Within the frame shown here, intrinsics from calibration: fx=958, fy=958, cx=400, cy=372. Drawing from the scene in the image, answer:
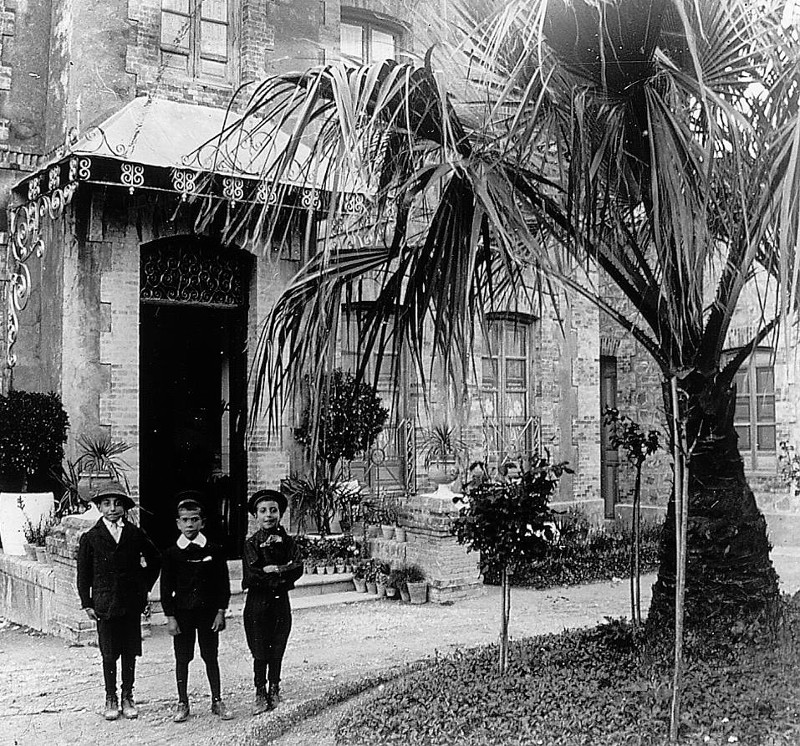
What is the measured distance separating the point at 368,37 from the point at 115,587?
970 cm

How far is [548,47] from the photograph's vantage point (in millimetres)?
5152

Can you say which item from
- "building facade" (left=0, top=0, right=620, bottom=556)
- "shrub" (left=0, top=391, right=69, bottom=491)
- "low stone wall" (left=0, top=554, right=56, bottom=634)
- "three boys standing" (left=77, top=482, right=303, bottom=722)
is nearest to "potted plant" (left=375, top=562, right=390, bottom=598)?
"building facade" (left=0, top=0, right=620, bottom=556)

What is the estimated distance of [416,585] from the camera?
10.2 m

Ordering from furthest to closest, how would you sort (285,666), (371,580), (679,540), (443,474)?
1. (443,474)
2. (371,580)
3. (285,666)
4. (679,540)

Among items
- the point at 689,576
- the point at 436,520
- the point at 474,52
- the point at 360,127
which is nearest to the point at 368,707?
the point at 689,576

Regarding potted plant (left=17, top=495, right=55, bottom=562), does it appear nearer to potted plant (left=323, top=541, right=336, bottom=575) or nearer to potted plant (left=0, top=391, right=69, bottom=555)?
potted plant (left=0, top=391, right=69, bottom=555)

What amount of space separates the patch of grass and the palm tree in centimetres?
37

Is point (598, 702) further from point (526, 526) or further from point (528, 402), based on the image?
point (528, 402)

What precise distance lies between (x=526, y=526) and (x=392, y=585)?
4.07 metres

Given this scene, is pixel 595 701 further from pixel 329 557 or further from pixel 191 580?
pixel 329 557

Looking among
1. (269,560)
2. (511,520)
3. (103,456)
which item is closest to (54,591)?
(103,456)

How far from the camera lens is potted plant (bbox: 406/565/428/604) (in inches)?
402

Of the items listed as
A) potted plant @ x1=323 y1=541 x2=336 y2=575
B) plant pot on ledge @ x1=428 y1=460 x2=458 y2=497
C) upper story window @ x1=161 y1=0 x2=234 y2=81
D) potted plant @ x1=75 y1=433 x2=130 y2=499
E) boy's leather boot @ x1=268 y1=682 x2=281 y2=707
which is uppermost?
upper story window @ x1=161 y1=0 x2=234 y2=81

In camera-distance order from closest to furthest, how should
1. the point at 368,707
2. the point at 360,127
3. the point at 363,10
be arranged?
the point at 360,127, the point at 368,707, the point at 363,10
